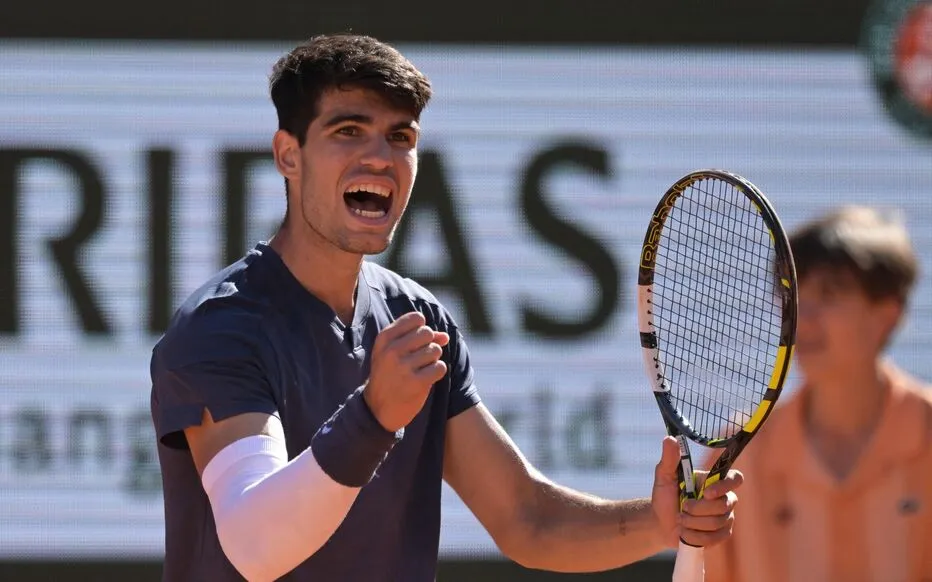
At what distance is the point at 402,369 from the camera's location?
222 cm

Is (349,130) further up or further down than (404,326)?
further up

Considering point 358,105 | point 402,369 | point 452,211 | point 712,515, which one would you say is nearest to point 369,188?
point 358,105

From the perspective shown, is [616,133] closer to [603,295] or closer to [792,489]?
[603,295]

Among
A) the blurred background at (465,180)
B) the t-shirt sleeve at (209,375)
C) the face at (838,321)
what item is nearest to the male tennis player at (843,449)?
the face at (838,321)

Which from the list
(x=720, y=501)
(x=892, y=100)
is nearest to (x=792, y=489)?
(x=720, y=501)

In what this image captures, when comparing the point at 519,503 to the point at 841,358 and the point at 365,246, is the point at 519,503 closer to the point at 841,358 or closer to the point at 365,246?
the point at 365,246

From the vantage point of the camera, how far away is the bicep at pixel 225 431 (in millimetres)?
2453

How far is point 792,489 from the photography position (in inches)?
125

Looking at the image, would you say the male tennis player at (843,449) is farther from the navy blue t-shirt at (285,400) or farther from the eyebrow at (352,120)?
the eyebrow at (352,120)

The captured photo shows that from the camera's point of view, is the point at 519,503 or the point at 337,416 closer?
the point at 337,416

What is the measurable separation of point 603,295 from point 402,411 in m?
3.20

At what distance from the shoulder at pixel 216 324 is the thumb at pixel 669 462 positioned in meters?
0.69

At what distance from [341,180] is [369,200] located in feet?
0.36

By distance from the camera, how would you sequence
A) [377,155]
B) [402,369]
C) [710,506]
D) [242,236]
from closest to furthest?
[402,369]
[710,506]
[377,155]
[242,236]
